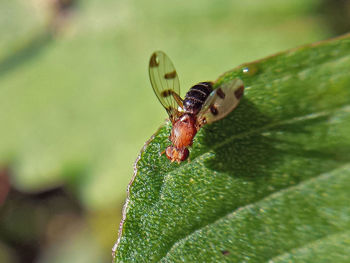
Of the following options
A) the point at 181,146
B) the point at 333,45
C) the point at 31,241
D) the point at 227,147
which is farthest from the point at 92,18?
the point at 333,45

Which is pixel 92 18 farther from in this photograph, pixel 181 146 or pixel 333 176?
pixel 333 176

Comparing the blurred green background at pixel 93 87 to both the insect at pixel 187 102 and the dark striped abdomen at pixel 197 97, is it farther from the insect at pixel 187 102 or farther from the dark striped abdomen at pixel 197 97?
the dark striped abdomen at pixel 197 97

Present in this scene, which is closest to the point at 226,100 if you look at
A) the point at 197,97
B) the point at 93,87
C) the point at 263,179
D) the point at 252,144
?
the point at 252,144

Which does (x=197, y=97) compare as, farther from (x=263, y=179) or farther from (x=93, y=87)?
(x=93, y=87)

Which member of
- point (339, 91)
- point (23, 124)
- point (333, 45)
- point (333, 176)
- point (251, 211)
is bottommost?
point (23, 124)

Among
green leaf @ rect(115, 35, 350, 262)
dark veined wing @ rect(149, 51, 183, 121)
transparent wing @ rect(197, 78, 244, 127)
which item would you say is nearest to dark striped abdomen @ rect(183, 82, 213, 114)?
dark veined wing @ rect(149, 51, 183, 121)

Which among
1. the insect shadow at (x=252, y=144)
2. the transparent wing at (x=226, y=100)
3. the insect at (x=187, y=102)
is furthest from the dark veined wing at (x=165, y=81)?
the insect shadow at (x=252, y=144)
